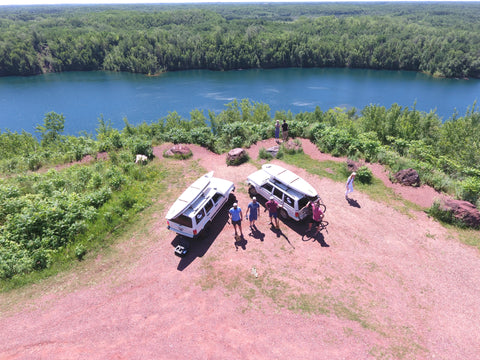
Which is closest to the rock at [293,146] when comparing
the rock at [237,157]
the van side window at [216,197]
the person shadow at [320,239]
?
the rock at [237,157]

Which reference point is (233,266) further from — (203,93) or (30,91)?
(30,91)

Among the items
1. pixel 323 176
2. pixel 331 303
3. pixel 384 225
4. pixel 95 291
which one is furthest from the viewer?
pixel 323 176

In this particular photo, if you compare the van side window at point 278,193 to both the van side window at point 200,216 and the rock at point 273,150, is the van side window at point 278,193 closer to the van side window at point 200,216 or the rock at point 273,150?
the van side window at point 200,216

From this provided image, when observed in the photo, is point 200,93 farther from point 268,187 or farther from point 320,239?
point 320,239

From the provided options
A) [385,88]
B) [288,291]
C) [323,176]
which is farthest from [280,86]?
[288,291]

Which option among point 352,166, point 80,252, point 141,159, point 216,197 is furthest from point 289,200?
point 141,159

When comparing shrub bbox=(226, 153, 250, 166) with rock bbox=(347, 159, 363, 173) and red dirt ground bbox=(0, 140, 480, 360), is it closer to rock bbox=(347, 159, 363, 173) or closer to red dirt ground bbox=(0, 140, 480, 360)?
red dirt ground bbox=(0, 140, 480, 360)
